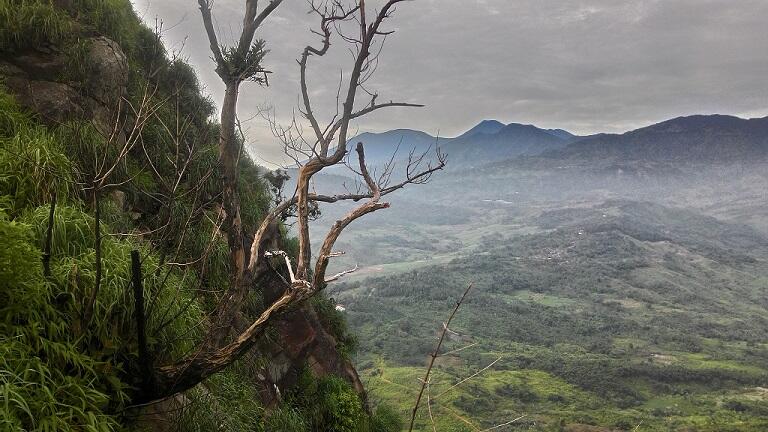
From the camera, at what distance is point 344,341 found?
14.3 meters

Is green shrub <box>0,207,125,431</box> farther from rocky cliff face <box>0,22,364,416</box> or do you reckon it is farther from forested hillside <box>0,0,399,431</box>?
rocky cliff face <box>0,22,364,416</box>

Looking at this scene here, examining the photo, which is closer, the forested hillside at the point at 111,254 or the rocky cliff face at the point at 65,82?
the forested hillside at the point at 111,254

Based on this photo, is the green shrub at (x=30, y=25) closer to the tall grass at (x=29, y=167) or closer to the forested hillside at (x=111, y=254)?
the forested hillside at (x=111, y=254)

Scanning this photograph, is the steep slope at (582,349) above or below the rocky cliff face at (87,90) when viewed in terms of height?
below

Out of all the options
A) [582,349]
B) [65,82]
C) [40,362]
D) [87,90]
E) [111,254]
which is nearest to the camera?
[40,362]

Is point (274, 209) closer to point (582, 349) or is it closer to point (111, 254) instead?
point (111, 254)

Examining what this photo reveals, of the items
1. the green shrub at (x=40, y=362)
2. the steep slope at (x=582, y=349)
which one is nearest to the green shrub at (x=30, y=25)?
the green shrub at (x=40, y=362)

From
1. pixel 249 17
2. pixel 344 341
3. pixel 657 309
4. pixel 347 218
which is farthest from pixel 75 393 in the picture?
pixel 657 309

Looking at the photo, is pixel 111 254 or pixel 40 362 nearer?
pixel 40 362

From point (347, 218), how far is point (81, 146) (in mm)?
3707

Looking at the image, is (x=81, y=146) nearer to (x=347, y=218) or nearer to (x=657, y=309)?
(x=347, y=218)

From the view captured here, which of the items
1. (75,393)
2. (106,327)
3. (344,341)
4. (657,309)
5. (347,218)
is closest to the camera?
(75,393)

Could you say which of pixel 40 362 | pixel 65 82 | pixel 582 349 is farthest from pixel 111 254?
pixel 582 349

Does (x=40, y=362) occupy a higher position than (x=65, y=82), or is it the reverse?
(x=65, y=82)
